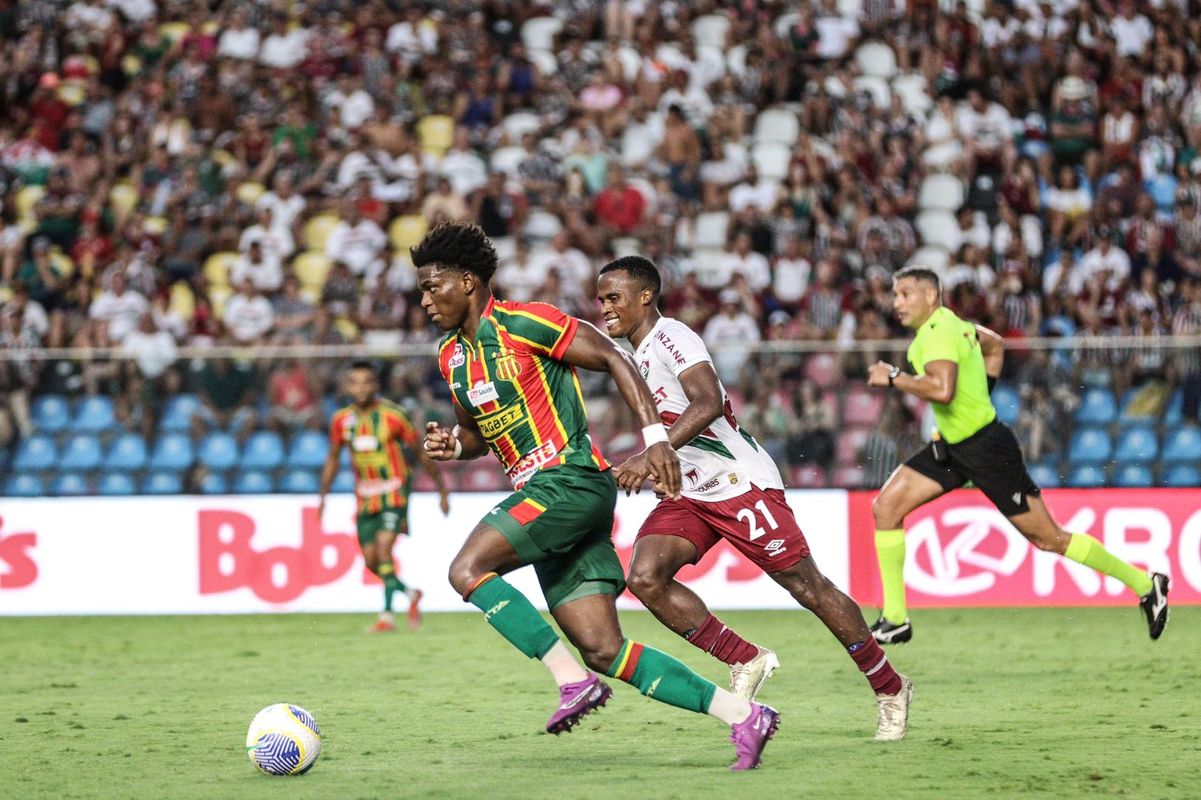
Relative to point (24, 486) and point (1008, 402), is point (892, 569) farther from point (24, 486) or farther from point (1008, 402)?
point (24, 486)

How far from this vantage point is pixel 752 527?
7.30 m

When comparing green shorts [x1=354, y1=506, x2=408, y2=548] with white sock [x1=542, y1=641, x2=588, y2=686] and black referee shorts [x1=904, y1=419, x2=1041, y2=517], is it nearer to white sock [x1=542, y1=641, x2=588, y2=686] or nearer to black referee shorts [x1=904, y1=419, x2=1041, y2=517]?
black referee shorts [x1=904, y1=419, x2=1041, y2=517]

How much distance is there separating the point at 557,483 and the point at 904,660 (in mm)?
5038

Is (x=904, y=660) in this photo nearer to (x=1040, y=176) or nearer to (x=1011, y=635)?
(x=1011, y=635)

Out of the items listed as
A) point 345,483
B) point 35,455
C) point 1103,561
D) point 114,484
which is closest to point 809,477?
point 345,483

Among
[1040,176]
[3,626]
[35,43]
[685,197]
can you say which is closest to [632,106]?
[685,197]

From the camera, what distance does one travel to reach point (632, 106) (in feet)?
65.0

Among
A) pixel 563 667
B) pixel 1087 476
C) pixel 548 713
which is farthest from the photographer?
pixel 1087 476

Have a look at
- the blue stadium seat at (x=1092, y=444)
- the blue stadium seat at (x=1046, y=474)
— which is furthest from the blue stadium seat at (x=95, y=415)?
the blue stadium seat at (x=1092, y=444)

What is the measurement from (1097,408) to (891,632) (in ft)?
17.2

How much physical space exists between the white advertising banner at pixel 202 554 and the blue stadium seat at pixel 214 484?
103mm

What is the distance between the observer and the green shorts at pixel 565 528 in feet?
20.8

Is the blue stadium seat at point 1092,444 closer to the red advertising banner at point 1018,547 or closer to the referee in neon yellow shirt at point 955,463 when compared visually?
the red advertising banner at point 1018,547

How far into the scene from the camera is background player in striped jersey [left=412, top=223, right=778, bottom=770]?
20.6 feet
